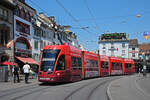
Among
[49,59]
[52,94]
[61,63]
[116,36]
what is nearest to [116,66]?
[61,63]

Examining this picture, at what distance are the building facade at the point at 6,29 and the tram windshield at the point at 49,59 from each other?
1373 centimetres

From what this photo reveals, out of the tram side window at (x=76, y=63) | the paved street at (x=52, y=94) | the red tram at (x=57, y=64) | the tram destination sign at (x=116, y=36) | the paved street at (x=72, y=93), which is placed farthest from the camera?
the tram destination sign at (x=116, y=36)

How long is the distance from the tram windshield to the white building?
2745 inches

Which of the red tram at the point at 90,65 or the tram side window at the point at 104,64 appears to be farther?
the tram side window at the point at 104,64

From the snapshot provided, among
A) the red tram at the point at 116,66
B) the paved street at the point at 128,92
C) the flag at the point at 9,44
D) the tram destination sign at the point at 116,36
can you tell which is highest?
the tram destination sign at the point at 116,36

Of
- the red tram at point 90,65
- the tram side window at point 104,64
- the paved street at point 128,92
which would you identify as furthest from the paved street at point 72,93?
the tram side window at point 104,64

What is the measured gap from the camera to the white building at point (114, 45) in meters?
85.2

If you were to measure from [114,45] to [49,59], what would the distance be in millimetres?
72649

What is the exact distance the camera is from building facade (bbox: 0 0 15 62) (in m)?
29.0

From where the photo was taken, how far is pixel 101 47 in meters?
88.6

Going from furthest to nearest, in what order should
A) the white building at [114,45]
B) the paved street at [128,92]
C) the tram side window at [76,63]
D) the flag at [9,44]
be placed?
the white building at [114,45], the flag at [9,44], the tram side window at [76,63], the paved street at [128,92]

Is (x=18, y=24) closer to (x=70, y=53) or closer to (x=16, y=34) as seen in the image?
(x=16, y=34)

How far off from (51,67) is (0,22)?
1529 cm

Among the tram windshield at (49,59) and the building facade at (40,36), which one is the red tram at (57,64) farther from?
the building facade at (40,36)
